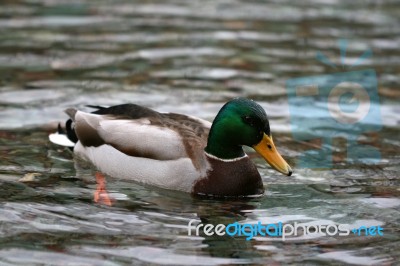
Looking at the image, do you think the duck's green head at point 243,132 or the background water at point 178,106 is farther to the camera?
the duck's green head at point 243,132

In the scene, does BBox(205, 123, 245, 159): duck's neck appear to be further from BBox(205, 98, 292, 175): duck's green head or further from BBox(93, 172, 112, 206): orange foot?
BBox(93, 172, 112, 206): orange foot

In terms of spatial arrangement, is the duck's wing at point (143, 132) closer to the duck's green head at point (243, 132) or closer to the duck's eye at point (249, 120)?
the duck's green head at point (243, 132)

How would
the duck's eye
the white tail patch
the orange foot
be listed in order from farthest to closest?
the white tail patch < the duck's eye < the orange foot

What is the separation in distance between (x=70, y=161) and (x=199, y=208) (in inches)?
73.2

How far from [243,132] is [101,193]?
4.40 feet

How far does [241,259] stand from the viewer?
7078 mm

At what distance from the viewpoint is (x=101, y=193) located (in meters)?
8.55

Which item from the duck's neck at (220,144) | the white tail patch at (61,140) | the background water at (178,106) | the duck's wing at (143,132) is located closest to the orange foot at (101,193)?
the background water at (178,106)

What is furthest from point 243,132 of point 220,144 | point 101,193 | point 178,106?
point 178,106

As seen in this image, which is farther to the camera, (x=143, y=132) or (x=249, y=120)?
(x=143, y=132)

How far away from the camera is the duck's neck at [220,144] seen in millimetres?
8672

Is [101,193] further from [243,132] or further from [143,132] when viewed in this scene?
[243,132]

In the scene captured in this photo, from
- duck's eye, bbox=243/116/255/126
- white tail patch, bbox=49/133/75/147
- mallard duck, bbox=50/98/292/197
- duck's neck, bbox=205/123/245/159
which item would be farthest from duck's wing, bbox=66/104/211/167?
duck's eye, bbox=243/116/255/126

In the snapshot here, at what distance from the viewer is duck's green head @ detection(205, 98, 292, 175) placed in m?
8.50
